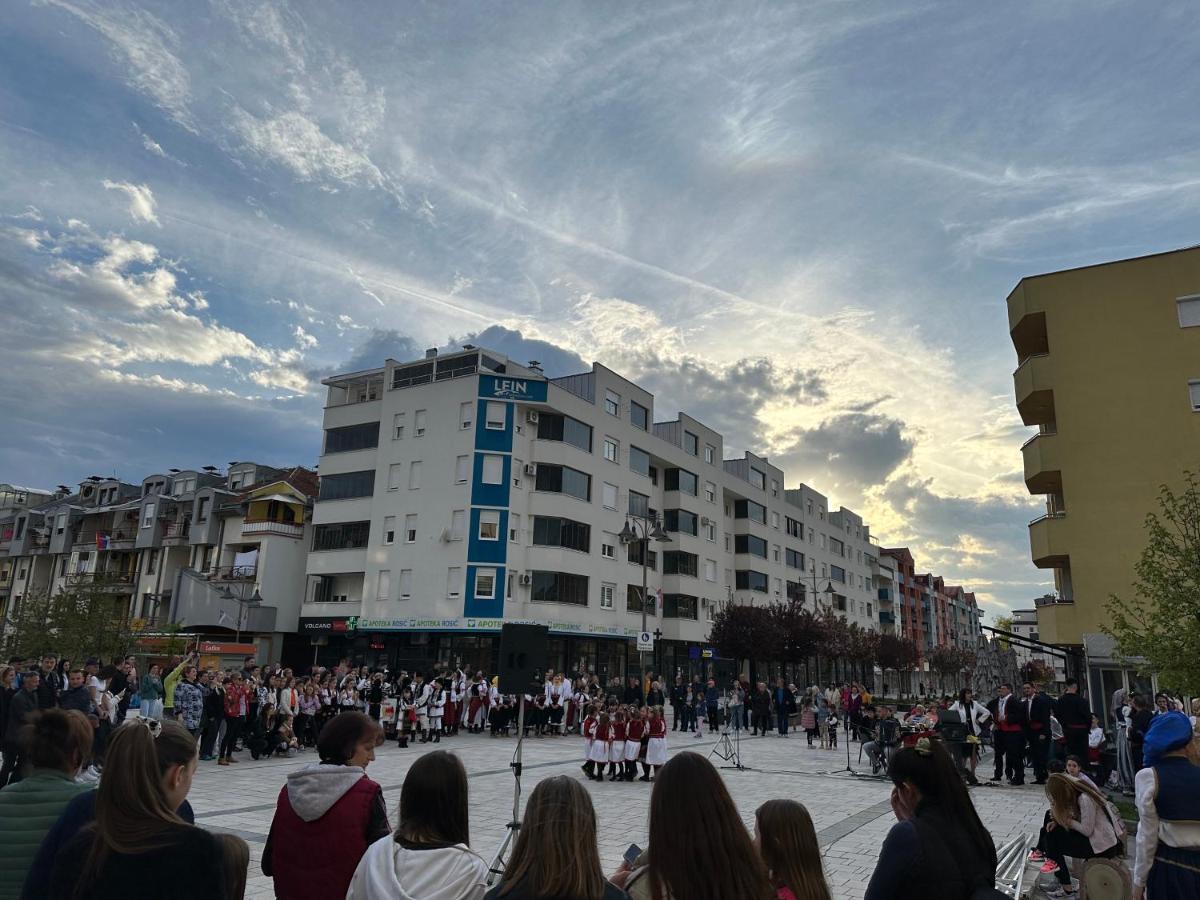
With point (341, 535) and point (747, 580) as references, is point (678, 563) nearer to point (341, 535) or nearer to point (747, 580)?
point (747, 580)

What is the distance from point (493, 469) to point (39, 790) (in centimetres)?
3946

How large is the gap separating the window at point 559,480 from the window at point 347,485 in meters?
10.1

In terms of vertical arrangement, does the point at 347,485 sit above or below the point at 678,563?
above

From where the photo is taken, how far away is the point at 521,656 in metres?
11.0

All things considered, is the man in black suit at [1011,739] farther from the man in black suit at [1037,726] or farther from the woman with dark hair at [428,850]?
the woman with dark hair at [428,850]

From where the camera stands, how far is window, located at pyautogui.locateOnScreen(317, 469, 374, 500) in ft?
153

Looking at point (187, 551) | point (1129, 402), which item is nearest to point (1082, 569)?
point (1129, 402)

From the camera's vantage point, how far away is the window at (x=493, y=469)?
141ft

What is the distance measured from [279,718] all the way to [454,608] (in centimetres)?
2181

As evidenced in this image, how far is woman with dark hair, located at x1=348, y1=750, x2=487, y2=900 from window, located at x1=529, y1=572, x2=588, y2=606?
39872 millimetres

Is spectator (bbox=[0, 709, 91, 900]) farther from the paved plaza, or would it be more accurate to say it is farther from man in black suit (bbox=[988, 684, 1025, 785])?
man in black suit (bbox=[988, 684, 1025, 785])

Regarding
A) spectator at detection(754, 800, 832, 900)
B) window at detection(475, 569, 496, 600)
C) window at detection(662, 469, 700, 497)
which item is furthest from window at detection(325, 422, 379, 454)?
spectator at detection(754, 800, 832, 900)

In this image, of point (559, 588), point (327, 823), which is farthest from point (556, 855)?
point (559, 588)

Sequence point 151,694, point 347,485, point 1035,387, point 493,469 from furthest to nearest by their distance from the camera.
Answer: point 347,485, point 493,469, point 1035,387, point 151,694
